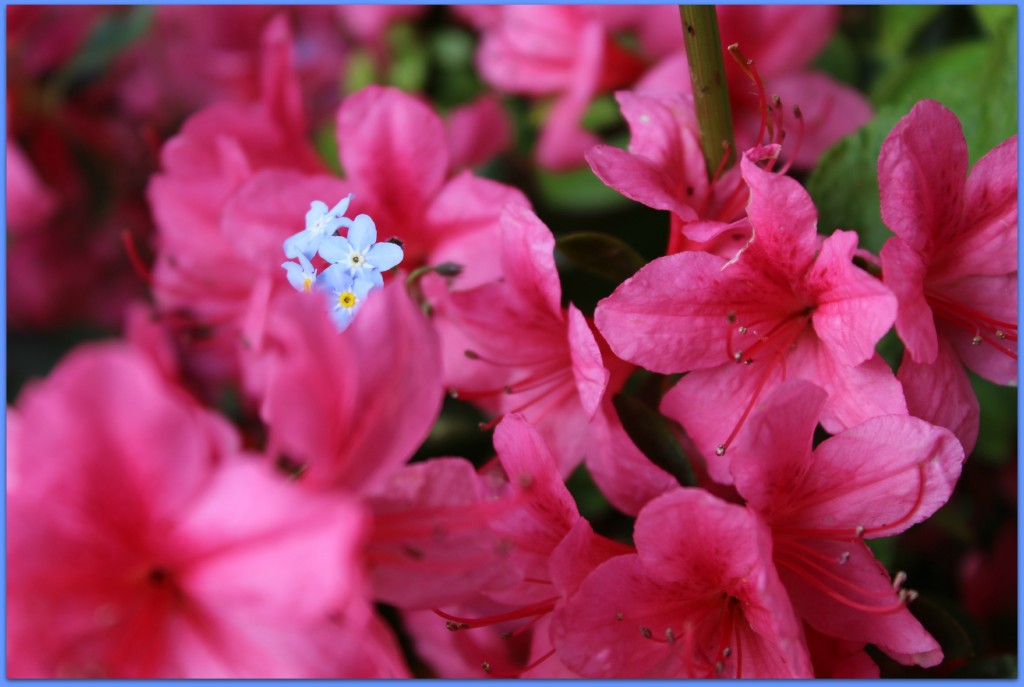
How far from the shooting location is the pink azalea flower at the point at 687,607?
57cm

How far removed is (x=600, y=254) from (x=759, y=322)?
0.38 ft

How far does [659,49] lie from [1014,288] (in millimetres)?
502

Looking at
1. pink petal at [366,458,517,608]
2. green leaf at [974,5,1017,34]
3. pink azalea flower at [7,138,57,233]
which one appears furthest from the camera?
pink azalea flower at [7,138,57,233]

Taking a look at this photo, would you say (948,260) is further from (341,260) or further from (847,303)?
(341,260)

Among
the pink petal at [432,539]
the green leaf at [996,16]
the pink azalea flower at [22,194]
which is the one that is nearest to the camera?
the pink petal at [432,539]

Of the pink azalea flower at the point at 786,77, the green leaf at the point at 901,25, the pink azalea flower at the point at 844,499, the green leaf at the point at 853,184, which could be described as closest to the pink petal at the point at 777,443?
the pink azalea flower at the point at 844,499

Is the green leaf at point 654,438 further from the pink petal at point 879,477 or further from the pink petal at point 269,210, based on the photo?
the pink petal at point 269,210

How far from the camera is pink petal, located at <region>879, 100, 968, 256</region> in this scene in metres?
0.62

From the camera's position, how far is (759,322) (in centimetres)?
68

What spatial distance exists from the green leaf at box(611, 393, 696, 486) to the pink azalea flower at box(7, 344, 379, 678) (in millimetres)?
247

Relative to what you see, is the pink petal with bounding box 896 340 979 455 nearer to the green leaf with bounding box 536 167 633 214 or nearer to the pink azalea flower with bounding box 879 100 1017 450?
the pink azalea flower with bounding box 879 100 1017 450

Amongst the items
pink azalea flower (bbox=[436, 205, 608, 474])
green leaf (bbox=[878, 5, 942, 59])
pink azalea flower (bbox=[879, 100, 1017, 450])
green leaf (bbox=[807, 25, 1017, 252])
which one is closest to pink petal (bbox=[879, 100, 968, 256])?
pink azalea flower (bbox=[879, 100, 1017, 450])

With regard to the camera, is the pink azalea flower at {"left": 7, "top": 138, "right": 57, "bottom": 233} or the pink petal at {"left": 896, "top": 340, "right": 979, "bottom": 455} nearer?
the pink petal at {"left": 896, "top": 340, "right": 979, "bottom": 455}

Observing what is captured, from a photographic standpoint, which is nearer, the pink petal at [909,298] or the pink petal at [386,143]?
the pink petal at [909,298]
